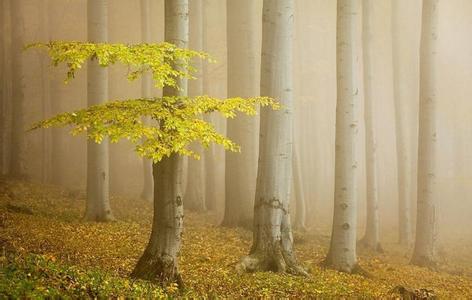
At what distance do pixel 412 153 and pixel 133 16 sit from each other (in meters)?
20.9

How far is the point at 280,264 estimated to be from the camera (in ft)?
34.0

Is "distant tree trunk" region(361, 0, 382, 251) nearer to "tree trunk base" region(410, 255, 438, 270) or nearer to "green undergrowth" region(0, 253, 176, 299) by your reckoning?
"tree trunk base" region(410, 255, 438, 270)

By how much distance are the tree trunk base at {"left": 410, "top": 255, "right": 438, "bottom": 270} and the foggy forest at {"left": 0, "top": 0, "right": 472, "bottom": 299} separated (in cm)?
4

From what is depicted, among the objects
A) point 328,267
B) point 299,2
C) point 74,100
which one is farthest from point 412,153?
point 74,100

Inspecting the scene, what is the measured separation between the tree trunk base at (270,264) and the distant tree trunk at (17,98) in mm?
16659

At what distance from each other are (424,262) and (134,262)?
9.40m

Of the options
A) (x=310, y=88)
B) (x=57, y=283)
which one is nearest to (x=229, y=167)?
(x=57, y=283)

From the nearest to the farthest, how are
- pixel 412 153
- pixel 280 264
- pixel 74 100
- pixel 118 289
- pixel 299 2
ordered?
1. pixel 118 289
2. pixel 280 264
3. pixel 299 2
4. pixel 412 153
5. pixel 74 100

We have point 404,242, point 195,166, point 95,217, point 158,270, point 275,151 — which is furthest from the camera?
point 195,166

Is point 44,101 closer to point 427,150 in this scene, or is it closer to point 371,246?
point 371,246

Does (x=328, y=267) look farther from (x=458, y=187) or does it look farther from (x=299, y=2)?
(x=458, y=187)

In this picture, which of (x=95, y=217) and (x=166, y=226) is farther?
(x=95, y=217)

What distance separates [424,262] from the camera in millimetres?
15047

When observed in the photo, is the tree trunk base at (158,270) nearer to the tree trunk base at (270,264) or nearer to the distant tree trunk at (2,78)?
the tree trunk base at (270,264)
